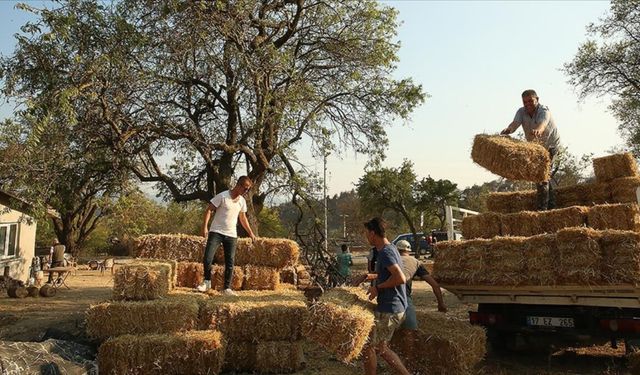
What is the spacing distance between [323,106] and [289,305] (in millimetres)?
9729

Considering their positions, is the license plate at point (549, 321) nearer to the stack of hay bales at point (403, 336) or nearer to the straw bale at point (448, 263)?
the stack of hay bales at point (403, 336)

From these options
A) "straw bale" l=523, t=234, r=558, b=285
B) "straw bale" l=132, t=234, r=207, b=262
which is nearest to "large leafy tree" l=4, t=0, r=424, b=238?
"straw bale" l=132, t=234, r=207, b=262

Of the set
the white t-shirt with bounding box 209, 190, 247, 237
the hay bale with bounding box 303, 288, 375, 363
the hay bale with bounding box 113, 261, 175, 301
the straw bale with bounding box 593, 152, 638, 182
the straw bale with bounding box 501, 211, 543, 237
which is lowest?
the hay bale with bounding box 303, 288, 375, 363

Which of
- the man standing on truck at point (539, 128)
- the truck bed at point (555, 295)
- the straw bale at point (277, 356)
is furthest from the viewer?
the man standing on truck at point (539, 128)

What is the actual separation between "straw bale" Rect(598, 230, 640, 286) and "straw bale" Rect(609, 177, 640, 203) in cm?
239

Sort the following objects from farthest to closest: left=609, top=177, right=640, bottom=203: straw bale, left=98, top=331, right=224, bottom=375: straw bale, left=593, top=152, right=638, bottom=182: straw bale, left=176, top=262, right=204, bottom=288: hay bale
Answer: left=176, top=262, right=204, bottom=288: hay bale < left=593, top=152, right=638, bottom=182: straw bale < left=609, top=177, right=640, bottom=203: straw bale < left=98, top=331, right=224, bottom=375: straw bale

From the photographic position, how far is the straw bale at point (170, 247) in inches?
356

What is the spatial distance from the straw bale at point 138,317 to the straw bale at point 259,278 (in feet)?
8.36

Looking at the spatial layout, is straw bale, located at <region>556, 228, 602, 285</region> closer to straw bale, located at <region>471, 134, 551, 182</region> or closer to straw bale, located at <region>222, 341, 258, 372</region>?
straw bale, located at <region>471, 134, 551, 182</region>

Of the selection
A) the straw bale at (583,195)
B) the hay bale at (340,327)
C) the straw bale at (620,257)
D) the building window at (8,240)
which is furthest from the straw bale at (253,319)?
the building window at (8,240)

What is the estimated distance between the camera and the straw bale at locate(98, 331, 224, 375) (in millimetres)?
5988

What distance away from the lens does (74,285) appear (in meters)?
21.5

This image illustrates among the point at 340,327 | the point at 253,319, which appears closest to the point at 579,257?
the point at 340,327

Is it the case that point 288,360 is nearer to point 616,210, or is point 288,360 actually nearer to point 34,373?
Answer: point 34,373
